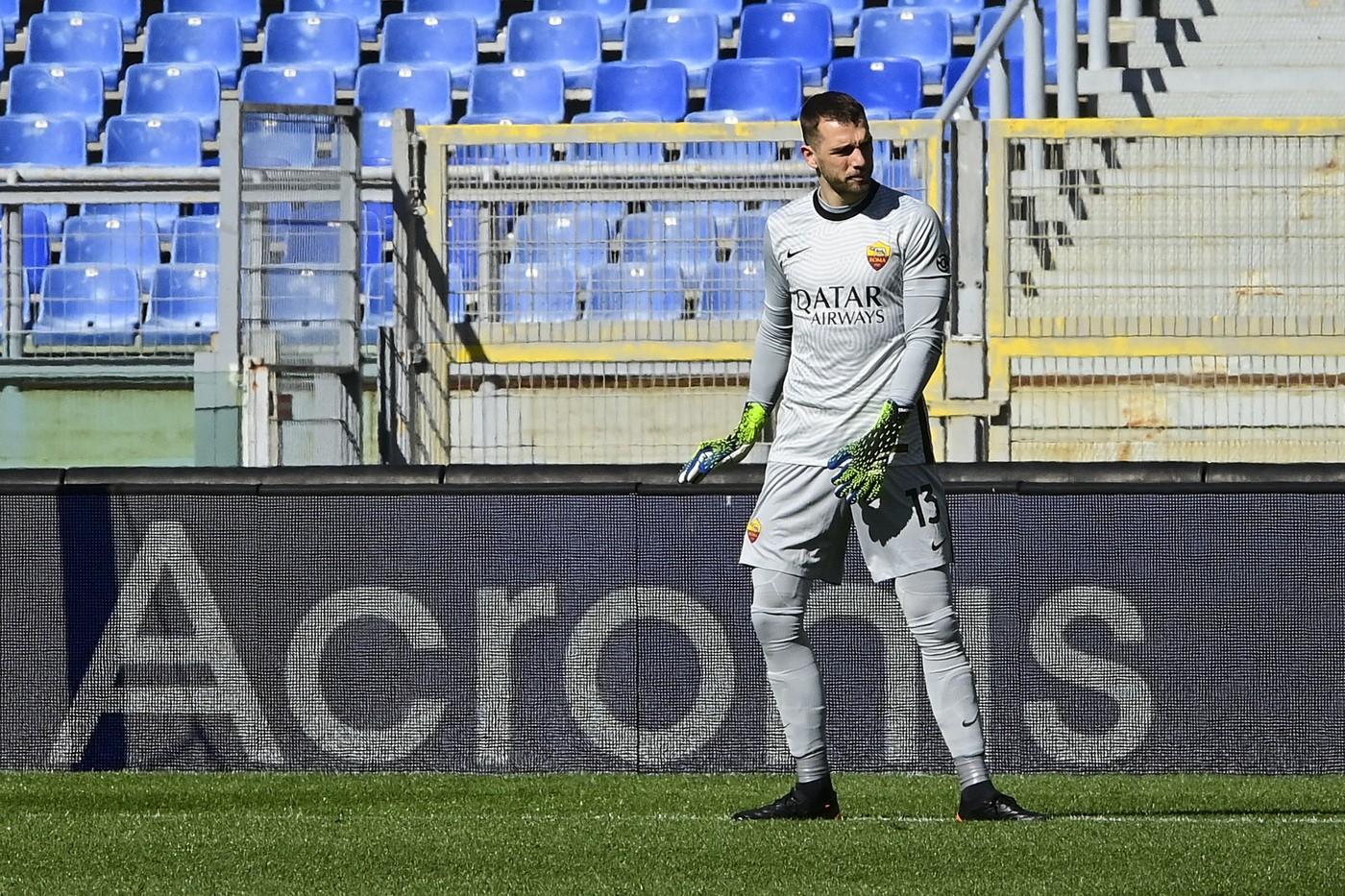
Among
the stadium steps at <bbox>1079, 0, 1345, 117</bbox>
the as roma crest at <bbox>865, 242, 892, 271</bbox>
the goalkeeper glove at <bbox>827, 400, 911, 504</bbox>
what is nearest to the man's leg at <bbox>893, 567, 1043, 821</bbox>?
the goalkeeper glove at <bbox>827, 400, 911, 504</bbox>

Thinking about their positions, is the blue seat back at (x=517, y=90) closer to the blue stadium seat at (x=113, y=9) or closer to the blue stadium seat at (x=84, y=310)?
the blue stadium seat at (x=113, y=9)

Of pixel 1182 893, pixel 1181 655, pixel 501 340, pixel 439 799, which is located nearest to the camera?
pixel 1182 893

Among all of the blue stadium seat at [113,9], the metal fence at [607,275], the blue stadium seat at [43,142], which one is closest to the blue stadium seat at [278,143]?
the metal fence at [607,275]

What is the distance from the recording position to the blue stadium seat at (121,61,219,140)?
1817cm

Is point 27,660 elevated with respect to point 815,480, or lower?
lower

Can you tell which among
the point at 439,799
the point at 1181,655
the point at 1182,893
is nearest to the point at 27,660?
the point at 439,799

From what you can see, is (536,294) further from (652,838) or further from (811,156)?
(652,838)

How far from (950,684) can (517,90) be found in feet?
42.4

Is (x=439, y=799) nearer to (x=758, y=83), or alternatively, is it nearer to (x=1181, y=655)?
(x=1181, y=655)

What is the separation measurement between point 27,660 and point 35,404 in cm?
303

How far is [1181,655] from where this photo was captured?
22.7 ft

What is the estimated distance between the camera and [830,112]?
17.5 ft

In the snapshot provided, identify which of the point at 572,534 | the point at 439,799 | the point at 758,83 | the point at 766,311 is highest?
the point at 758,83

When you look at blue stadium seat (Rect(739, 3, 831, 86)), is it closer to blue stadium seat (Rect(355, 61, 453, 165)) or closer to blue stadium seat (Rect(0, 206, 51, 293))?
blue stadium seat (Rect(355, 61, 453, 165))
